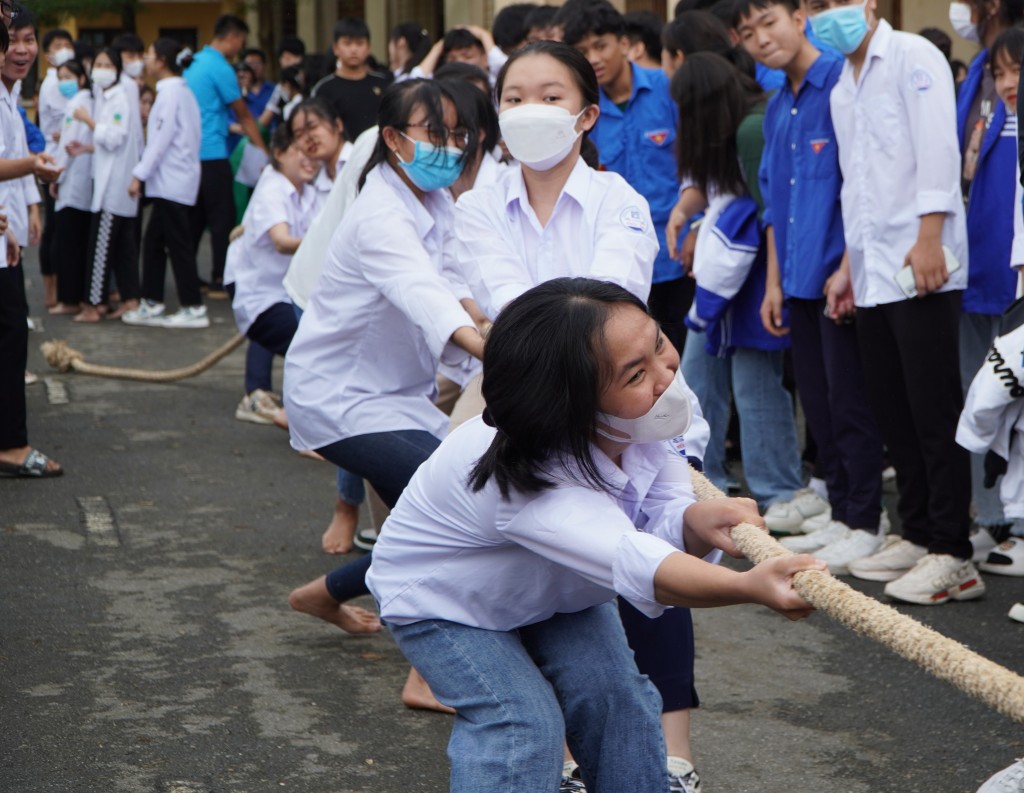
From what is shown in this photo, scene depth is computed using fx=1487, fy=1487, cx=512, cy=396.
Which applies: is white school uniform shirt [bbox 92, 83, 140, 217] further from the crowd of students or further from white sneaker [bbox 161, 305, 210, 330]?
the crowd of students

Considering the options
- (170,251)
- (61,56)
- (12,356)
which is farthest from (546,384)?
(61,56)

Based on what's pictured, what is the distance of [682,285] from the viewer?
631cm

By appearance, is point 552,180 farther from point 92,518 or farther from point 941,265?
point 92,518

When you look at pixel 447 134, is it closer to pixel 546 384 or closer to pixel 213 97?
pixel 546 384

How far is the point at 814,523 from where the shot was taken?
564 centimetres

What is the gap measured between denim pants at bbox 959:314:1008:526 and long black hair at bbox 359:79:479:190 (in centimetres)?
230

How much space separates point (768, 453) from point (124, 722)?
2819 millimetres

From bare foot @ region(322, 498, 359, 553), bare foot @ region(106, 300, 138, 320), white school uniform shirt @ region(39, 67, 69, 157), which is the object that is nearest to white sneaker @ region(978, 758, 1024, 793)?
bare foot @ region(322, 498, 359, 553)

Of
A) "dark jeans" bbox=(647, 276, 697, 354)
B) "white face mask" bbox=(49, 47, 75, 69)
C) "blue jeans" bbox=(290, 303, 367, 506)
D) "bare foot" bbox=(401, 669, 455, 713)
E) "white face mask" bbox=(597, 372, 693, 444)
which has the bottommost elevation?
"bare foot" bbox=(401, 669, 455, 713)

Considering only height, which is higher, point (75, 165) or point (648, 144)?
point (648, 144)

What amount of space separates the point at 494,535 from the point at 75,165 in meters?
9.23

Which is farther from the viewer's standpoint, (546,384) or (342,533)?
(342,533)

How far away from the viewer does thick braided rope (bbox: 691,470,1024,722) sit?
5.53 ft

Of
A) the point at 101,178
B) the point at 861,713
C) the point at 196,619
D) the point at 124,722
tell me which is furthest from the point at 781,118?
the point at 101,178
